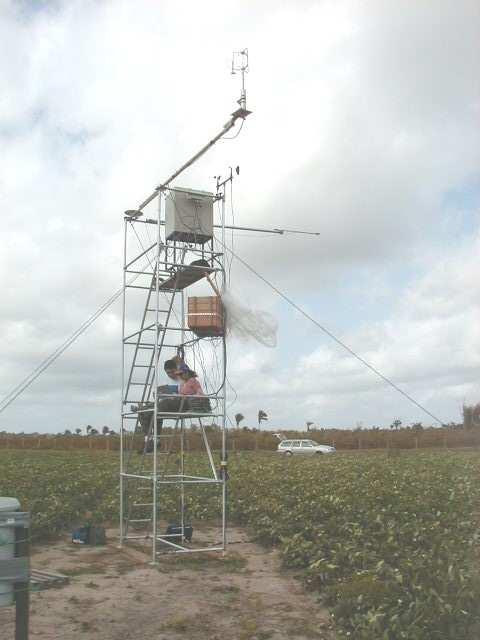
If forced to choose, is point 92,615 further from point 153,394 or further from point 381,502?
point 381,502

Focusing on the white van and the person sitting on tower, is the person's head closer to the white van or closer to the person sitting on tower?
the person sitting on tower

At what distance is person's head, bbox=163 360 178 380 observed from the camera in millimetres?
10673

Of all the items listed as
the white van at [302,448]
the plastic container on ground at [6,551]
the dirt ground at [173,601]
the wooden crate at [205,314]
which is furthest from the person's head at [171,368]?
the white van at [302,448]

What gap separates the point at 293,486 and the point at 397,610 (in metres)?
8.30

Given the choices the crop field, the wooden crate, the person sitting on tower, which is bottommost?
the crop field

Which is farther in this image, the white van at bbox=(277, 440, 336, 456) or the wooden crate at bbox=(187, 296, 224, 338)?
the white van at bbox=(277, 440, 336, 456)

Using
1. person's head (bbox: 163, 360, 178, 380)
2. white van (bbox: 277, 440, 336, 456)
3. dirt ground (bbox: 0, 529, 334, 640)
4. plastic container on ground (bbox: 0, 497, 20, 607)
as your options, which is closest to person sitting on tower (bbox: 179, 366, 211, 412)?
person's head (bbox: 163, 360, 178, 380)

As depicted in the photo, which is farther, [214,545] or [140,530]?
[140,530]

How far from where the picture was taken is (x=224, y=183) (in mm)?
10789

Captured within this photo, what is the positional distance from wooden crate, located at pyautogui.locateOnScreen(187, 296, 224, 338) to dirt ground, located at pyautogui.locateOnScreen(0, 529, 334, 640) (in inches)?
120

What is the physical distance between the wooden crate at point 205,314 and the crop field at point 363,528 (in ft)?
9.65

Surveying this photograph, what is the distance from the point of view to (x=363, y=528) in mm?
10047

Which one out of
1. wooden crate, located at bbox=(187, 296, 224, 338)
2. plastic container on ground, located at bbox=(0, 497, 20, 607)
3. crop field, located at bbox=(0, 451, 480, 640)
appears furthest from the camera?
wooden crate, located at bbox=(187, 296, 224, 338)

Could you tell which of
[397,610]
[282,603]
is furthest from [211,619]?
[397,610]
